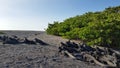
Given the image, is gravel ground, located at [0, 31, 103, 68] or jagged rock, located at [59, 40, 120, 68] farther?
gravel ground, located at [0, 31, 103, 68]

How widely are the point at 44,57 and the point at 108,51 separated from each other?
3.23m

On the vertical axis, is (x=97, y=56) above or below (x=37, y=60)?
above

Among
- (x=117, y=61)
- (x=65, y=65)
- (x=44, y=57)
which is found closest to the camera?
(x=117, y=61)

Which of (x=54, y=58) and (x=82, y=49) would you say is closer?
(x=54, y=58)

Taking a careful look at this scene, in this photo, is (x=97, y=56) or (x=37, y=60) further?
(x=37, y=60)

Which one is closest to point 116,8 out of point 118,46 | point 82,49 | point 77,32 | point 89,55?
point 77,32

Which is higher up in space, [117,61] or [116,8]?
[116,8]

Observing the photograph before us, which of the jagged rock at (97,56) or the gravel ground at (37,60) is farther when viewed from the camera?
the gravel ground at (37,60)

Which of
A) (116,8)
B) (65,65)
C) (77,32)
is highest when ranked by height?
(116,8)

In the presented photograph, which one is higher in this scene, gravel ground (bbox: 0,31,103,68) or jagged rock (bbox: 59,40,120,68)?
jagged rock (bbox: 59,40,120,68)

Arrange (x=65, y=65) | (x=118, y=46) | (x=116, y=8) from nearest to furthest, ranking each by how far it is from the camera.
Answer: (x=65, y=65), (x=118, y=46), (x=116, y=8)

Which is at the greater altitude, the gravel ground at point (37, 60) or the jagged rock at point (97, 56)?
the jagged rock at point (97, 56)

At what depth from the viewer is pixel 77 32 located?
22359 mm

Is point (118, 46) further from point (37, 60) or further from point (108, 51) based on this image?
point (37, 60)
